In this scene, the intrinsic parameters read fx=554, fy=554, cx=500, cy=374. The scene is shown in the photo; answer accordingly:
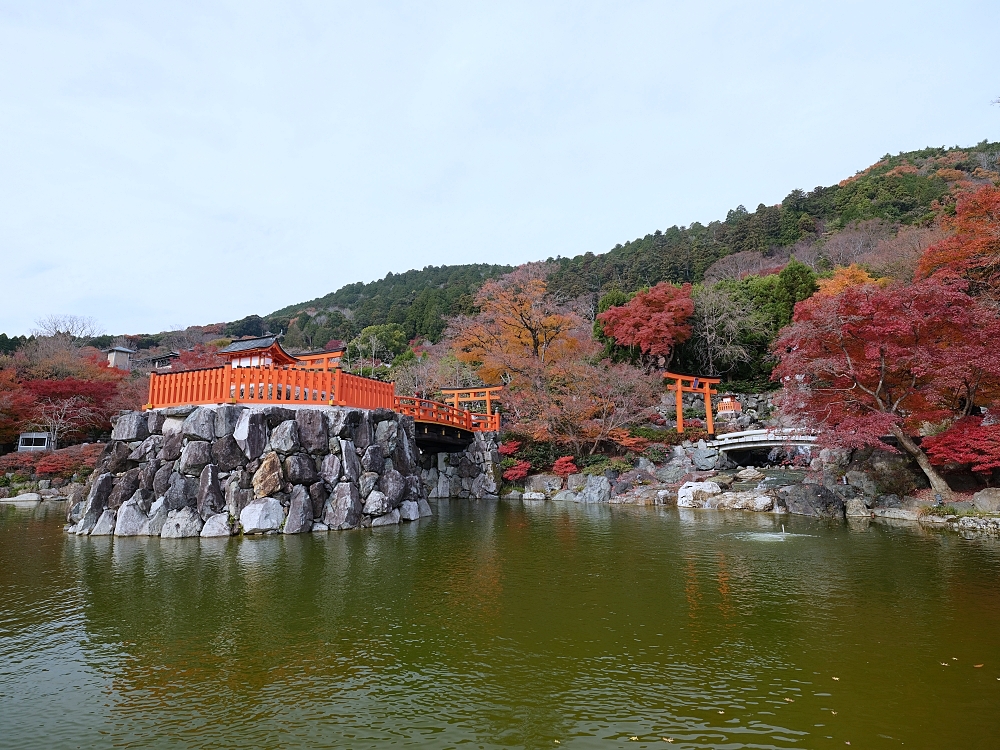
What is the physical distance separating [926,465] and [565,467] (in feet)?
36.3

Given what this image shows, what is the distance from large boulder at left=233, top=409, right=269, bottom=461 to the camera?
12219mm

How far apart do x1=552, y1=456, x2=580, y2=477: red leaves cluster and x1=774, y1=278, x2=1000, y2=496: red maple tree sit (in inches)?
330

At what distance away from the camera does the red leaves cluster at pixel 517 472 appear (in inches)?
865

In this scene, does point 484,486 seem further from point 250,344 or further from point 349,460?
point 250,344

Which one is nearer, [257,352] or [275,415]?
[275,415]

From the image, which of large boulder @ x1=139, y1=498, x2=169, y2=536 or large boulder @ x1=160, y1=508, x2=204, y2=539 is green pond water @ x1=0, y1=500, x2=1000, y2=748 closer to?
large boulder @ x1=160, y1=508, x2=204, y2=539

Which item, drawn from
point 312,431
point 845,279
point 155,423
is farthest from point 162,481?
point 845,279

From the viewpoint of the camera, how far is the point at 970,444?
11.9 metres

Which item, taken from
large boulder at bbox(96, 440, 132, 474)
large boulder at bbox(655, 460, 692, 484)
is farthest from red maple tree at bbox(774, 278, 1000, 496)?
large boulder at bbox(96, 440, 132, 474)

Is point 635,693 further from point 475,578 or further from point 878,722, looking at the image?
point 475,578

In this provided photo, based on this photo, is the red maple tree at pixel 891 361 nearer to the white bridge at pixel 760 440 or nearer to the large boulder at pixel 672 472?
the white bridge at pixel 760 440

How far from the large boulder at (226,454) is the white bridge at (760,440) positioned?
1610cm

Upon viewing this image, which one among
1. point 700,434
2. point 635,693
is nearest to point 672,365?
point 700,434

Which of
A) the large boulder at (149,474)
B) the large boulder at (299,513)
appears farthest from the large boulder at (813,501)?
the large boulder at (149,474)
